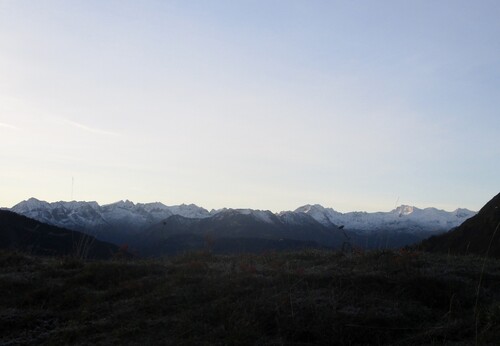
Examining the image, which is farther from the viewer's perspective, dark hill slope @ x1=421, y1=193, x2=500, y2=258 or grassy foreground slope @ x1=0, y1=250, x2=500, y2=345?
dark hill slope @ x1=421, y1=193, x2=500, y2=258

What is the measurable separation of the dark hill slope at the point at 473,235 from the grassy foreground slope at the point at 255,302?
11.5 metres

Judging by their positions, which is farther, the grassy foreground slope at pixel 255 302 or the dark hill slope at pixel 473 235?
the dark hill slope at pixel 473 235

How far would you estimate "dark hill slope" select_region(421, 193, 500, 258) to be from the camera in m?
21.2

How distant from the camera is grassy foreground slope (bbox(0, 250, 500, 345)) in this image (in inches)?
255

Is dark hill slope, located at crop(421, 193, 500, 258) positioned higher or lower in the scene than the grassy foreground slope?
higher

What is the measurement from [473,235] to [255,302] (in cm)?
1836

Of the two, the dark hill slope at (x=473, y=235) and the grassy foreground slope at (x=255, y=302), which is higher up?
the dark hill slope at (x=473, y=235)

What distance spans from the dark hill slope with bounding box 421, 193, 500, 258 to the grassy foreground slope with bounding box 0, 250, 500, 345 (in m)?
11.5

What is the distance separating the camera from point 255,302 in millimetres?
7598

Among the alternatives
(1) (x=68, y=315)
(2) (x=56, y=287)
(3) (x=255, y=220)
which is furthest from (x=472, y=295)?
(3) (x=255, y=220)

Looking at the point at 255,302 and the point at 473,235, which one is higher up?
the point at 473,235

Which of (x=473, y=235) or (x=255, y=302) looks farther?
(x=473, y=235)

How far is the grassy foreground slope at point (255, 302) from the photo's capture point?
21.3 ft

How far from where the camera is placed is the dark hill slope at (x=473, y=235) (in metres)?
21.2
